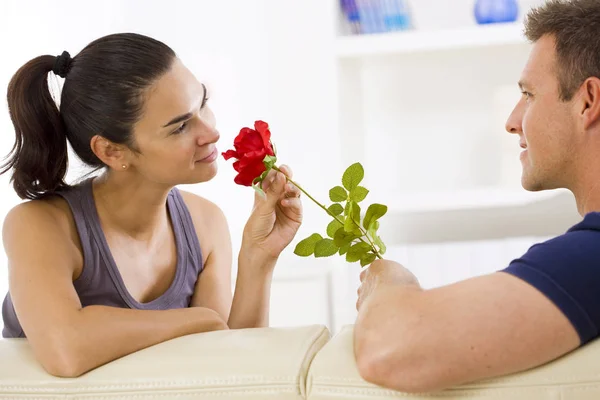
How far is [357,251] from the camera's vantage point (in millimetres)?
1499

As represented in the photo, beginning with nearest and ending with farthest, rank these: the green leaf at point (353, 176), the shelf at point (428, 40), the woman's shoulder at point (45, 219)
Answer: the green leaf at point (353, 176) < the woman's shoulder at point (45, 219) < the shelf at point (428, 40)

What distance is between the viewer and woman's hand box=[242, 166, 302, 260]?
1814mm

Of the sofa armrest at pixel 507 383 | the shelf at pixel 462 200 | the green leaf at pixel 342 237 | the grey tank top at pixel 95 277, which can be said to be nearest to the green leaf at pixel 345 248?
the green leaf at pixel 342 237

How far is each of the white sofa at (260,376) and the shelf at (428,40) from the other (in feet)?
7.12

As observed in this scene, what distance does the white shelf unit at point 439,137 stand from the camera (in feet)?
11.7

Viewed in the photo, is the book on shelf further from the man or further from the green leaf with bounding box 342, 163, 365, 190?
the man

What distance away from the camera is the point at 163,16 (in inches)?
144

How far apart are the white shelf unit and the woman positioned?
1.53m

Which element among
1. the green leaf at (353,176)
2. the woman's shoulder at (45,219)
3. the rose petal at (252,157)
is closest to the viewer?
the green leaf at (353,176)

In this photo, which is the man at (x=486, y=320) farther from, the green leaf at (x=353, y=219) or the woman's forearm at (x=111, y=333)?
the woman's forearm at (x=111, y=333)

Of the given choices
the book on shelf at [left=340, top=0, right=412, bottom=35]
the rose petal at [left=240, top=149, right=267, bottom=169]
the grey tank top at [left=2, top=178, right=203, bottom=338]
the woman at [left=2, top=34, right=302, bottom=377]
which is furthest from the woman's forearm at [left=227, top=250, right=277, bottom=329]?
the book on shelf at [left=340, top=0, right=412, bottom=35]

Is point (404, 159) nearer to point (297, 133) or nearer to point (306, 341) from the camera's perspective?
point (297, 133)

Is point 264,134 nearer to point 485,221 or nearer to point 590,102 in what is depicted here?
point 590,102

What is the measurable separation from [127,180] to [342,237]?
701 millimetres
